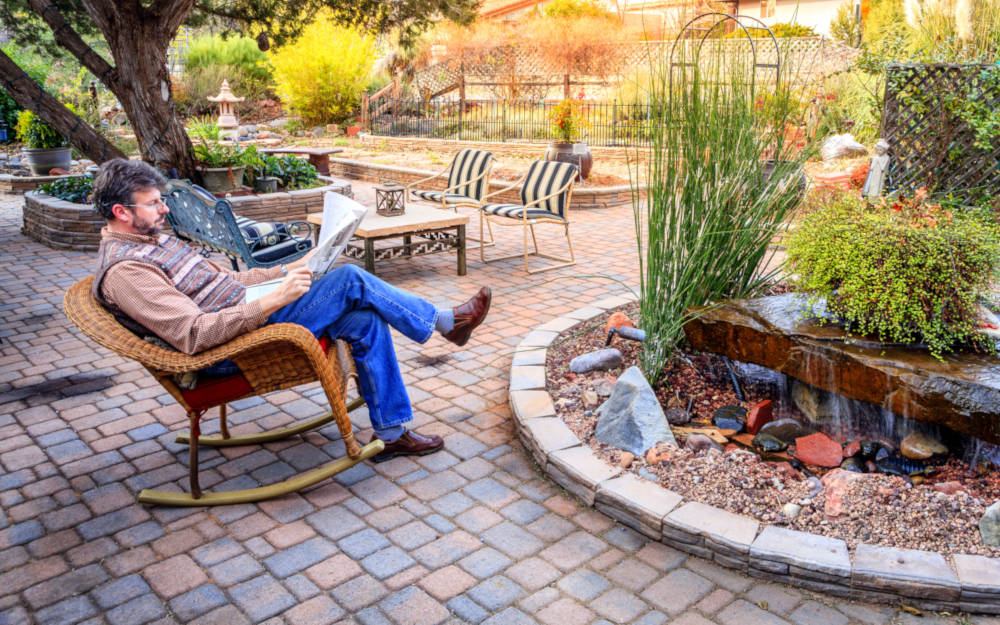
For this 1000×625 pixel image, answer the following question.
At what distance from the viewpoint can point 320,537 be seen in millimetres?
2607

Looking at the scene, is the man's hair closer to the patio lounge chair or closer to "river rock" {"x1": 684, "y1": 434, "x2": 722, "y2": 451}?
the patio lounge chair

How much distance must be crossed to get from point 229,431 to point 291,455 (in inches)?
16.0

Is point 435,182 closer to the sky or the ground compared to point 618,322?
closer to the sky

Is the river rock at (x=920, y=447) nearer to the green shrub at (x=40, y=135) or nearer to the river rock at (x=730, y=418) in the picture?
the river rock at (x=730, y=418)

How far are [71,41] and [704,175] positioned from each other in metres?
6.63

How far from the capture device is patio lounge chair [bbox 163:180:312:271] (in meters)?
4.93

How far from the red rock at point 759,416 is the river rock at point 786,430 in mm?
33

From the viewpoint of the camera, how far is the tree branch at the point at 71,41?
7.29 metres

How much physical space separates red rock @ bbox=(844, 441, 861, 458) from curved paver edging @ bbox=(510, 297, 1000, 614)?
830mm

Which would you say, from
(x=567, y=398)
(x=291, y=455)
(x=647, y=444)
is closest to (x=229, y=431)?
(x=291, y=455)

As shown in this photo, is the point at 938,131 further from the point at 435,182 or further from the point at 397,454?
the point at 435,182

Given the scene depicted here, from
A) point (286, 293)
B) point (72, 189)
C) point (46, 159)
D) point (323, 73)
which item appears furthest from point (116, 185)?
point (323, 73)

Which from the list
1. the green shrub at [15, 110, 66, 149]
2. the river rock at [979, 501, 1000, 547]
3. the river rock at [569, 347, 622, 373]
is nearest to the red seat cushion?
the river rock at [569, 347, 622, 373]

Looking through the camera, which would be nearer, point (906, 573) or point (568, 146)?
point (906, 573)
